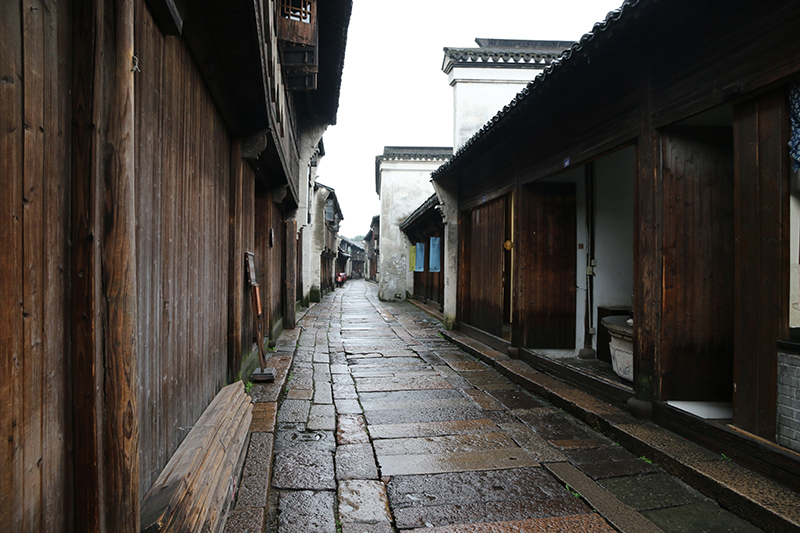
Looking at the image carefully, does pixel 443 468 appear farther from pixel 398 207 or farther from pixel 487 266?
pixel 398 207

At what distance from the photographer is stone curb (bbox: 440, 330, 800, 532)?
2506 millimetres

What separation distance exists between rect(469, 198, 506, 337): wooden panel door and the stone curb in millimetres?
2816

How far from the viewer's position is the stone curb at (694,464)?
2506 mm

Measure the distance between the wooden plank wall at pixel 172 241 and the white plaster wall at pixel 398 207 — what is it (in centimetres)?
1712

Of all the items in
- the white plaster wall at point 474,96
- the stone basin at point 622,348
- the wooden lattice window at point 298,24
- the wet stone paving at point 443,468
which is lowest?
the wet stone paving at point 443,468

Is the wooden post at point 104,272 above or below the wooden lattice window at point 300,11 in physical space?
below

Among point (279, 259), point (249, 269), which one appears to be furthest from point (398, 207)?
point (249, 269)

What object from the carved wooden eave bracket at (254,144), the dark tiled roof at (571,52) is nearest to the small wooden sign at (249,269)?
the carved wooden eave bracket at (254,144)

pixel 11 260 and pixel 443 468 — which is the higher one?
pixel 11 260

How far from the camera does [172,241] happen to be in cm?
248

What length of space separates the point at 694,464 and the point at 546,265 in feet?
12.8

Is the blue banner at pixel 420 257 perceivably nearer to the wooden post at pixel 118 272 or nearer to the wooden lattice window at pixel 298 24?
the wooden lattice window at pixel 298 24

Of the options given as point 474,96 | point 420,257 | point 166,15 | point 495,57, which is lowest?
point 420,257

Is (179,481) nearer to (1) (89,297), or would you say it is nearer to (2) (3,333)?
(1) (89,297)
